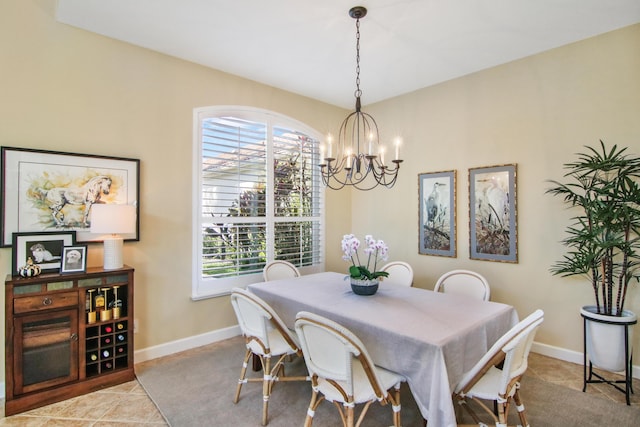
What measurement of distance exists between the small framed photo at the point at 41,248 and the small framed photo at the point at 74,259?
11cm

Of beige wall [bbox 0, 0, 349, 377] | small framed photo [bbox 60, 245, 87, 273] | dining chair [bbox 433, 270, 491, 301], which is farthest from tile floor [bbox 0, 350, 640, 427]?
small framed photo [bbox 60, 245, 87, 273]

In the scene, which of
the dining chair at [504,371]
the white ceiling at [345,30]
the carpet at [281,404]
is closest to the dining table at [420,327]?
the dining chair at [504,371]

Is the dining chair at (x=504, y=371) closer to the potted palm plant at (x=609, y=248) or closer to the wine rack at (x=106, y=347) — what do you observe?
the potted palm plant at (x=609, y=248)

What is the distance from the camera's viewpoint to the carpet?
2336 mm

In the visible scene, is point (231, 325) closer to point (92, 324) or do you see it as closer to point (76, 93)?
point (92, 324)

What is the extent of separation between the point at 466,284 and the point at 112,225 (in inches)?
125

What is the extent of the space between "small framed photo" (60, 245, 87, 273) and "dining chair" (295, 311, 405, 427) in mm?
2015

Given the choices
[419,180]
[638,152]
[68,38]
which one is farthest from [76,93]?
[638,152]

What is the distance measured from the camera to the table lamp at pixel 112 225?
274 centimetres

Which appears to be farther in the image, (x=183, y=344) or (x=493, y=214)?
(x=493, y=214)

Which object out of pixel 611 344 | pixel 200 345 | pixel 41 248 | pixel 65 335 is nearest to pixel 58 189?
pixel 41 248

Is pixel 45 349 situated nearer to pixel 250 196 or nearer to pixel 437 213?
pixel 250 196

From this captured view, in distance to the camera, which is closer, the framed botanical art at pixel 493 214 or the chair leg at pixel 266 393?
the chair leg at pixel 266 393

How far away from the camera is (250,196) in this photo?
415 cm
